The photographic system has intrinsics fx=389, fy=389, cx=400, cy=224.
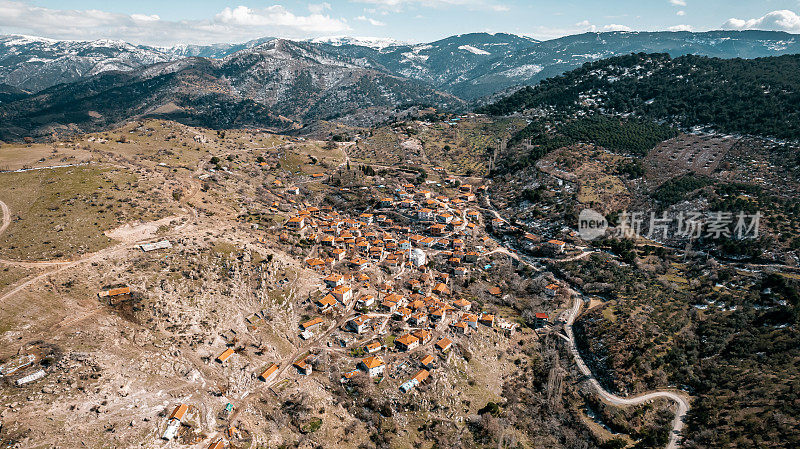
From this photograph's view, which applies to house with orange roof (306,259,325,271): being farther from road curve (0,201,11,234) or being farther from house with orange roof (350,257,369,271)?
road curve (0,201,11,234)

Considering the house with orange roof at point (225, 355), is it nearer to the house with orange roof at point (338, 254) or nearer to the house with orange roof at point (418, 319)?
the house with orange roof at point (418, 319)

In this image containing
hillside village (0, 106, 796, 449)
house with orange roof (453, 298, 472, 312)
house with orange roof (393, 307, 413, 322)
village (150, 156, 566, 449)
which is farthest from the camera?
house with orange roof (453, 298, 472, 312)

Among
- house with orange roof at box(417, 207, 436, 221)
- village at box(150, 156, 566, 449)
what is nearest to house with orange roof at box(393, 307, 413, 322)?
village at box(150, 156, 566, 449)

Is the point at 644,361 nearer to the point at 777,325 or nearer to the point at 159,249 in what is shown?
the point at 777,325

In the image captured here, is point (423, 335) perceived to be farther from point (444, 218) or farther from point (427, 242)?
point (444, 218)

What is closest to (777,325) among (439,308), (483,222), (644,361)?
(644,361)

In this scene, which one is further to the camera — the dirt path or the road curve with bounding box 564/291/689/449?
the dirt path

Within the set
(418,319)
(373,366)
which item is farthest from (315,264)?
(373,366)

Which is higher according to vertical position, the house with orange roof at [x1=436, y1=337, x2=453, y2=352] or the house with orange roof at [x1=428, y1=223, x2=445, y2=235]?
the house with orange roof at [x1=428, y1=223, x2=445, y2=235]

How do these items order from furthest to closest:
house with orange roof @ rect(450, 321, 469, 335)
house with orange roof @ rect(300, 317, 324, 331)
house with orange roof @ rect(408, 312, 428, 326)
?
1. house with orange roof @ rect(408, 312, 428, 326)
2. house with orange roof @ rect(450, 321, 469, 335)
3. house with orange roof @ rect(300, 317, 324, 331)
